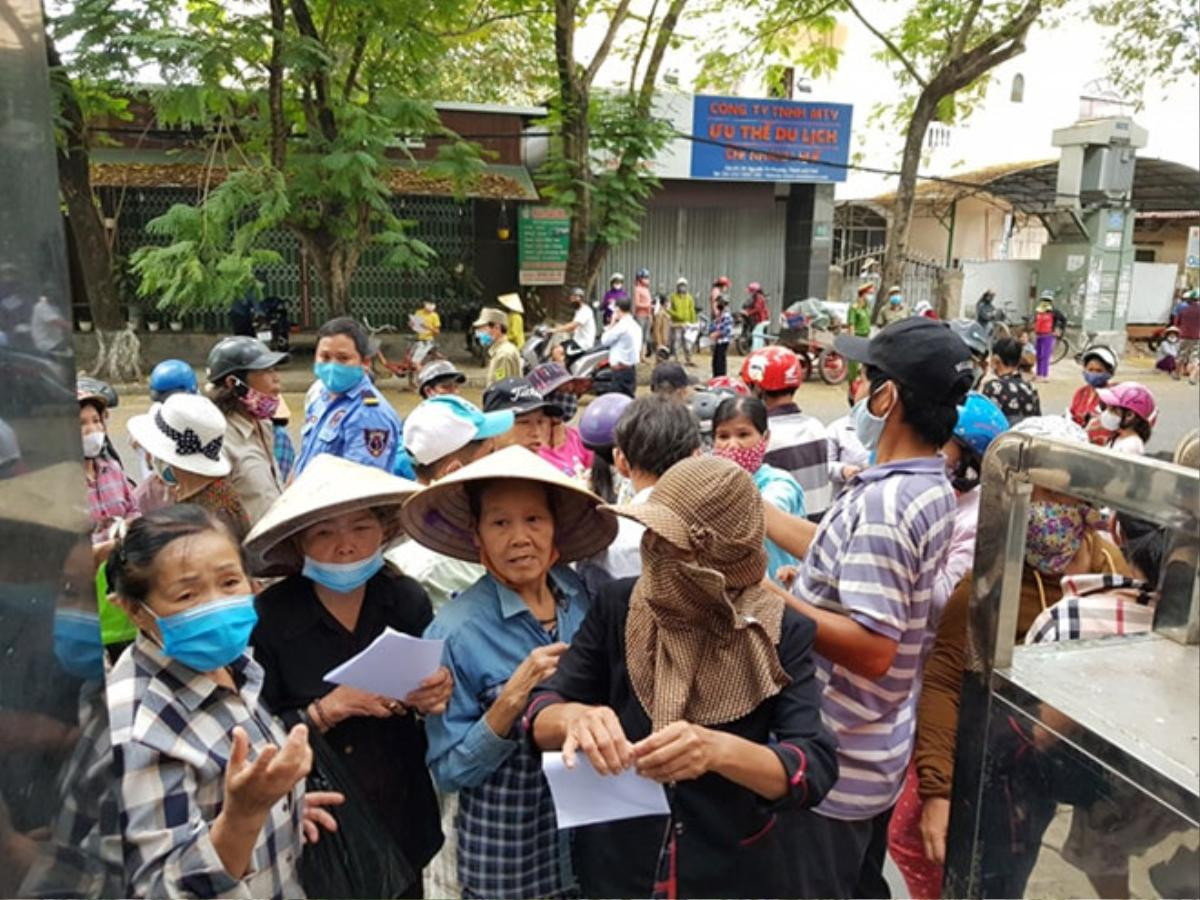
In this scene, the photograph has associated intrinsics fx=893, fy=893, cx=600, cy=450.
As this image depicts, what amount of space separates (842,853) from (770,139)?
15.0m

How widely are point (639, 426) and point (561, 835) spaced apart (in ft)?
3.34

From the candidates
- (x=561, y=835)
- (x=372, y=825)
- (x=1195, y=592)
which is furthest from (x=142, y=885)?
(x=1195, y=592)

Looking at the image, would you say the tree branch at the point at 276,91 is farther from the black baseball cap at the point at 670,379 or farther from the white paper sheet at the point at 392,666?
the white paper sheet at the point at 392,666

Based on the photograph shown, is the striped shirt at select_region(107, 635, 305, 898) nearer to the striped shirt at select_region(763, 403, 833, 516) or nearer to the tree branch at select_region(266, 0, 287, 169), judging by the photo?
the striped shirt at select_region(763, 403, 833, 516)

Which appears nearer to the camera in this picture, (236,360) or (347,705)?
(347,705)

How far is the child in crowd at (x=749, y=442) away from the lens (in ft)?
9.48

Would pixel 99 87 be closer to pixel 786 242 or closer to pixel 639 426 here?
pixel 639 426

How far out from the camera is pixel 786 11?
11.6 meters

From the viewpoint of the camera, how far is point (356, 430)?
12.6 ft

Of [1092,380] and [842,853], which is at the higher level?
[1092,380]

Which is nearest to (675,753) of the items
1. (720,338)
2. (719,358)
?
(720,338)

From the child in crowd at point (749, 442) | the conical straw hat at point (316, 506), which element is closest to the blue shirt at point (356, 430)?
the child in crowd at point (749, 442)

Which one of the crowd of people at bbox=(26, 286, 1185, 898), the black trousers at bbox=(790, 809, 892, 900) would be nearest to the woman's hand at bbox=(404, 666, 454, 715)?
the crowd of people at bbox=(26, 286, 1185, 898)

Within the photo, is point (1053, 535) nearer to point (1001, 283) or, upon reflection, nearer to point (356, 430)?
point (356, 430)
